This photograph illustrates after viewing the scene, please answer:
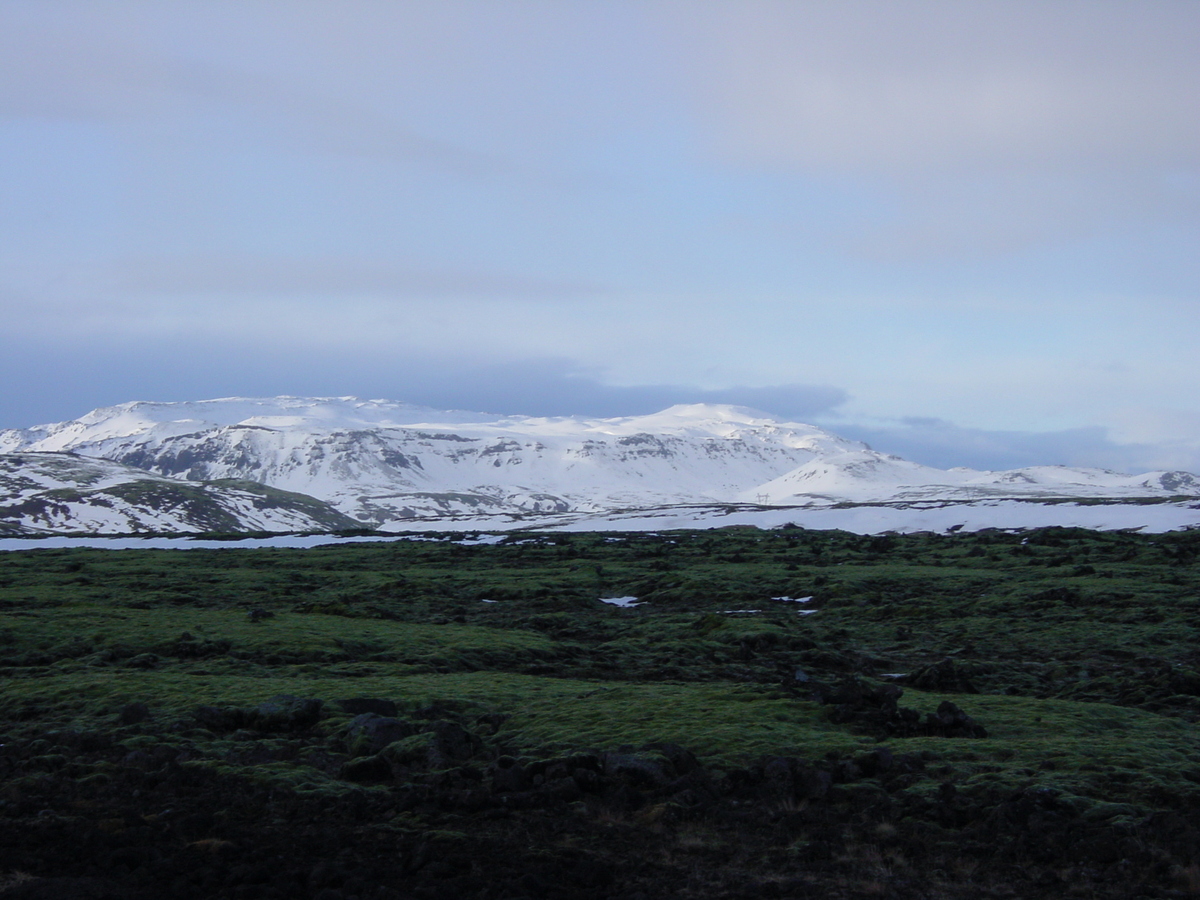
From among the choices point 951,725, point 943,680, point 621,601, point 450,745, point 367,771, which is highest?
point 951,725

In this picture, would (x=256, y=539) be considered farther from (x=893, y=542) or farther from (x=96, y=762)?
(x=96, y=762)

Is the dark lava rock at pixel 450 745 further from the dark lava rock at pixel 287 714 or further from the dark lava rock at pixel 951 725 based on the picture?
the dark lava rock at pixel 951 725

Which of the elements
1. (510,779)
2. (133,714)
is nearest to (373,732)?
(510,779)

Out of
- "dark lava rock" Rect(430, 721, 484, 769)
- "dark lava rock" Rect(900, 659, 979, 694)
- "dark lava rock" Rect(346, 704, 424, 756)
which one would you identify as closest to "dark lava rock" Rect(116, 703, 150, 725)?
"dark lava rock" Rect(346, 704, 424, 756)

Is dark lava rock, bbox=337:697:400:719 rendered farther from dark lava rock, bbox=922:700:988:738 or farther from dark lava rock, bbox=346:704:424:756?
dark lava rock, bbox=922:700:988:738

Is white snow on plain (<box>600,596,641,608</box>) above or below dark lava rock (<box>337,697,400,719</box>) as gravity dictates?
below

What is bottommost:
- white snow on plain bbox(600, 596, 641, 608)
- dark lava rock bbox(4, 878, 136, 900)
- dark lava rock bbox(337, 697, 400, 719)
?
white snow on plain bbox(600, 596, 641, 608)

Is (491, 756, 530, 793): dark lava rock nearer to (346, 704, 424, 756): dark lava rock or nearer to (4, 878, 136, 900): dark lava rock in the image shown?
(346, 704, 424, 756): dark lava rock

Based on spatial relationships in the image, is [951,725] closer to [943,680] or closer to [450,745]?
[943,680]

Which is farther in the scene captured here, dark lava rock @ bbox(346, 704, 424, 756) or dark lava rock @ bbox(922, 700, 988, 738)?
dark lava rock @ bbox(922, 700, 988, 738)

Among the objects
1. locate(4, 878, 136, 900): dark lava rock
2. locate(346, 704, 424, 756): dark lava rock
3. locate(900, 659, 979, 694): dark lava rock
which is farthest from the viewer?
locate(900, 659, 979, 694): dark lava rock

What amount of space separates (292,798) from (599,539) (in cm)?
8524

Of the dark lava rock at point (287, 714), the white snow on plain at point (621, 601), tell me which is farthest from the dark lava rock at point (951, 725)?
the white snow on plain at point (621, 601)

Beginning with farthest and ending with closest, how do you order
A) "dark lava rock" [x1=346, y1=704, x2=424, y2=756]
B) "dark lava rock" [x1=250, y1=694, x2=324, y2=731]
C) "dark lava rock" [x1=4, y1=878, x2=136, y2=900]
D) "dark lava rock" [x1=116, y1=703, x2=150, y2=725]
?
1. "dark lava rock" [x1=116, y1=703, x2=150, y2=725]
2. "dark lava rock" [x1=250, y1=694, x2=324, y2=731]
3. "dark lava rock" [x1=346, y1=704, x2=424, y2=756]
4. "dark lava rock" [x1=4, y1=878, x2=136, y2=900]
